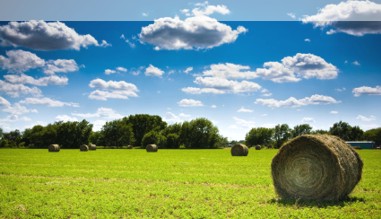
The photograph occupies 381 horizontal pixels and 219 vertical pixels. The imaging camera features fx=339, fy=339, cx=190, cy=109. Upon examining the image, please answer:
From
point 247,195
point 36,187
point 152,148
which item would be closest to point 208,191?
point 247,195

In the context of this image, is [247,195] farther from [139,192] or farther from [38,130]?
[38,130]

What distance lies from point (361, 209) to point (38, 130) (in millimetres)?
149090

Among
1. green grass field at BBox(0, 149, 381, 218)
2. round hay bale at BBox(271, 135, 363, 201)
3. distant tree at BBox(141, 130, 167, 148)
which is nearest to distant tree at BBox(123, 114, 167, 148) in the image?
distant tree at BBox(141, 130, 167, 148)

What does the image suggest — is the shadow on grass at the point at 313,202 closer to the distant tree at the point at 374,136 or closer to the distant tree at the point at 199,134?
the distant tree at the point at 199,134

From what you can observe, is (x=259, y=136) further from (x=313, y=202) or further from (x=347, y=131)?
(x=313, y=202)

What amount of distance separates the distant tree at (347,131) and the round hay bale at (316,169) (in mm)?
173270

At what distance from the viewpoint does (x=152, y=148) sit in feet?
223

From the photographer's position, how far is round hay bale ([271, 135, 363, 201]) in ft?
41.8

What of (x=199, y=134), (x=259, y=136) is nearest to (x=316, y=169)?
(x=199, y=134)

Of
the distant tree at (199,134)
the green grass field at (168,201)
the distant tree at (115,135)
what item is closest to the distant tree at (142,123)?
the distant tree at (115,135)

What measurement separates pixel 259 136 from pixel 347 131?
44.6 m

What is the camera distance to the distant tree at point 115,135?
135m

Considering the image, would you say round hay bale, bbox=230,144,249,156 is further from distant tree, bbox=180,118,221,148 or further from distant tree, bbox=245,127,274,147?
distant tree, bbox=245,127,274,147

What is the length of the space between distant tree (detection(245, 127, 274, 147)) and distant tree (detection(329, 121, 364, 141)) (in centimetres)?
3134
